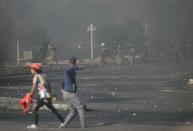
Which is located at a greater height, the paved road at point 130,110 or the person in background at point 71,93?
the person in background at point 71,93

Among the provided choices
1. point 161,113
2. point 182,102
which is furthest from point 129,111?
point 182,102

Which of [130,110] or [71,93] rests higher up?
[71,93]

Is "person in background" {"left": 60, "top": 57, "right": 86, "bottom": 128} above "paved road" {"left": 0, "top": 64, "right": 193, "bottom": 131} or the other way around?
above

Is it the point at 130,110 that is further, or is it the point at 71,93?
the point at 130,110

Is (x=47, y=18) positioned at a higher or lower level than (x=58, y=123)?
higher

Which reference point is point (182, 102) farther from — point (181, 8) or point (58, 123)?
point (181, 8)

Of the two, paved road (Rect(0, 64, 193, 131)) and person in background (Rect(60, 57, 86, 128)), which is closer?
person in background (Rect(60, 57, 86, 128))

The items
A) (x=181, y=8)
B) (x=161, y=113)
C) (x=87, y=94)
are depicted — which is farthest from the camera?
(x=181, y=8)

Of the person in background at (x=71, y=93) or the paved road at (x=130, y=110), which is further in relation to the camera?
the paved road at (x=130, y=110)

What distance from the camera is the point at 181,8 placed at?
43250 millimetres

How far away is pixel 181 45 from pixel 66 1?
4265cm

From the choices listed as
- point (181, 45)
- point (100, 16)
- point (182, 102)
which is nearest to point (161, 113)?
point (182, 102)

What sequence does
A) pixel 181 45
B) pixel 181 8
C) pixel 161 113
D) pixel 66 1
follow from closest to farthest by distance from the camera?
pixel 161 113 → pixel 181 8 → pixel 181 45 → pixel 66 1

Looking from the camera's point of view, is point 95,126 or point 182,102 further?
point 182,102
